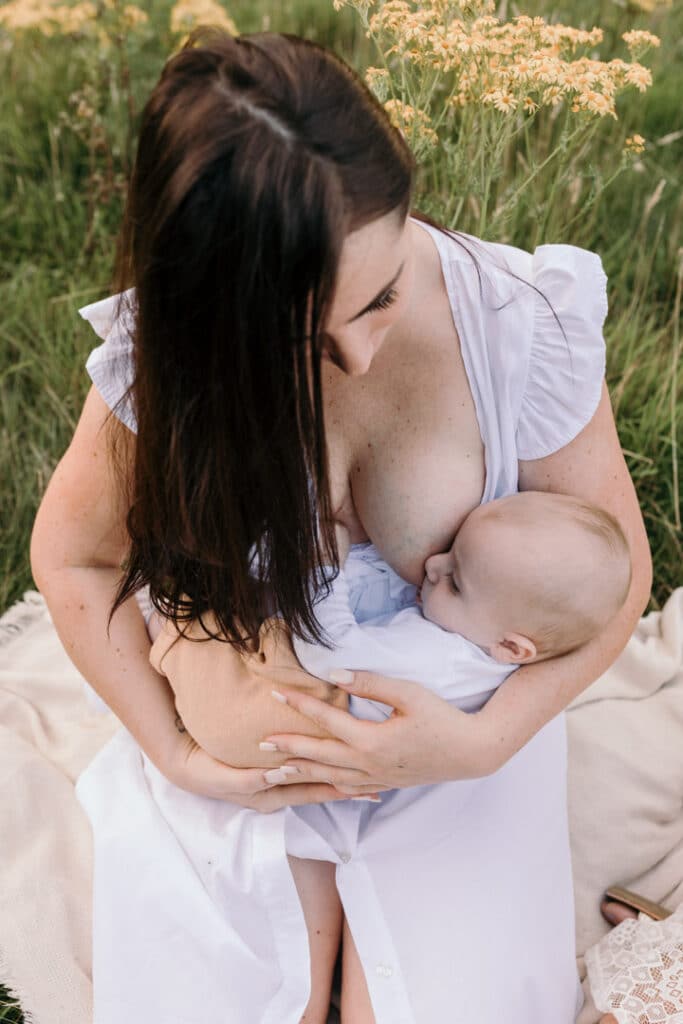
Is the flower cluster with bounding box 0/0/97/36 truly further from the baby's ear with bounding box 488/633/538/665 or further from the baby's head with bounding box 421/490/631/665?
the baby's ear with bounding box 488/633/538/665

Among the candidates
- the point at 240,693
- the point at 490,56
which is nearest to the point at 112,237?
the point at 490,56

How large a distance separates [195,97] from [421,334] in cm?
62

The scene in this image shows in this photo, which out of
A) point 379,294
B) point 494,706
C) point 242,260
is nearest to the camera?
point 242,260

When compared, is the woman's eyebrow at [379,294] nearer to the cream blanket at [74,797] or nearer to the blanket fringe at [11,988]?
the cream blanket at [74,797]

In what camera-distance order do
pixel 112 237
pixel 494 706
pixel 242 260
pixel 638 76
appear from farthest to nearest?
1. pixel 112 237
2. pixel 638 76
3. pixel 494 706
4. pixel 242 260

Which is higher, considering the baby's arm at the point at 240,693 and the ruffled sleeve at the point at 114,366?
the ruffled sleeve at the point at 114,366

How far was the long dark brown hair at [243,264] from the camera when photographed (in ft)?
3.87

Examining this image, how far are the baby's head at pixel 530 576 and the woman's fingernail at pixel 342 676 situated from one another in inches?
8.3

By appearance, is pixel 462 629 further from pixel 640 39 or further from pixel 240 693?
pixel 640 39

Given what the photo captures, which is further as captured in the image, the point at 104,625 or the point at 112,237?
the point at 112,237

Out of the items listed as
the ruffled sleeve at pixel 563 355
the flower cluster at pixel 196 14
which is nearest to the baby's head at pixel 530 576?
the ruffled sleeve at pixel 563 355

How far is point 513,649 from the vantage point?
172 cm

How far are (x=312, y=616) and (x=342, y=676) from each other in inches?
4.1

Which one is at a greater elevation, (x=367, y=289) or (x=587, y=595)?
(x=367, y=289)
